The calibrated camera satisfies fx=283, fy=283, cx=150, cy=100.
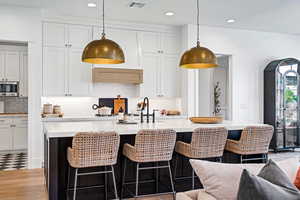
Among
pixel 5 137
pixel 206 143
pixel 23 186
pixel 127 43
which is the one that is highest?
pixel 127 43

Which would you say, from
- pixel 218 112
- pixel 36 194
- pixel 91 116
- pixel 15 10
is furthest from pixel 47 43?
pixel 218 112

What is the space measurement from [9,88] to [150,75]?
10.6 feet

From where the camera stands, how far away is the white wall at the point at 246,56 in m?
6.44

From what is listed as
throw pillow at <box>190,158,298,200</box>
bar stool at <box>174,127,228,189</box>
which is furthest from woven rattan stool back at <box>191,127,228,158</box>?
throw pillow at <box>190,158,298,200</box>

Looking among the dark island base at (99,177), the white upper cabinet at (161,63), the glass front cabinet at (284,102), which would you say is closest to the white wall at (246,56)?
the glass front cabinet at (284,102)

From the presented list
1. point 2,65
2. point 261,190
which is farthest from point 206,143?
point 2,65

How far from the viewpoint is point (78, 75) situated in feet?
18.7

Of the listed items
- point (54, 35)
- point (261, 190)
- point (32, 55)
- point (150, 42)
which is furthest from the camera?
point (150, 42)

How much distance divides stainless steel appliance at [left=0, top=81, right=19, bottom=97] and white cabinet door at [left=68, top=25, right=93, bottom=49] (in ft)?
6.27

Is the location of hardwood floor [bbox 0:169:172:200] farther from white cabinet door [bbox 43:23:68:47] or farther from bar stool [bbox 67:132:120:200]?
white cabinet door [bbox 43:23:68:47]

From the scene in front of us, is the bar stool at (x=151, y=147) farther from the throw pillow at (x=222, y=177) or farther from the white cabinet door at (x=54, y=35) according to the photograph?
the white cabinet door at (x=54, y=35)

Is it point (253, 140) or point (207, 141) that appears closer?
point (207, 141)

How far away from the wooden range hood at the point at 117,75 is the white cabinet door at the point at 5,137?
7.75ft

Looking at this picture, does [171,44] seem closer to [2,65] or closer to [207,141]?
[207,141]
